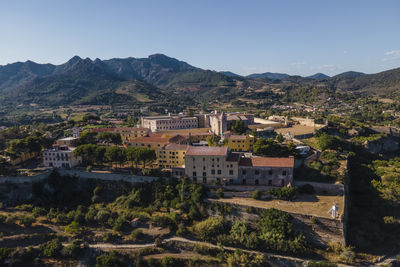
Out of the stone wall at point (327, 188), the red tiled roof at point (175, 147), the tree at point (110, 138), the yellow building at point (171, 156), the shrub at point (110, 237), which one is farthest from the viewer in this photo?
the tree at point (110, 138)

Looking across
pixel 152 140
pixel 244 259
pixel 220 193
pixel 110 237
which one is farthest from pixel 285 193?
pixel 152 140

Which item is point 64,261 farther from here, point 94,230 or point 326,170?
point 326,170

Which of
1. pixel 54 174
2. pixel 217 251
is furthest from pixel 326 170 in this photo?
pixel 54 174

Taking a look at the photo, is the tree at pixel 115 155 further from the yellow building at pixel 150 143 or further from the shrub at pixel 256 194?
the shrub at pixel 256 194

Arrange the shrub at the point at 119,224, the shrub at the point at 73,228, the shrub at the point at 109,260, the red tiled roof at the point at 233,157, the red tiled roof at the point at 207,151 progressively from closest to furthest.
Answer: the shrub at the point at 109,260
the shrub at the point at 73,228
the shrub at the point at 119,224
the red tiled roof at the point at 207,151
the red tiled roof at the point at 233,157

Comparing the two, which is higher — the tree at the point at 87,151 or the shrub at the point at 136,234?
the tree at the point at 87,151

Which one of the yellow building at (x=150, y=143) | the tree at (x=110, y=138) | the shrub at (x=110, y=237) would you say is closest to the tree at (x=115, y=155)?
the yellow building at (x=150, y=143)

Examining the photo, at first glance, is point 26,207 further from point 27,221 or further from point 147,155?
point 147,155

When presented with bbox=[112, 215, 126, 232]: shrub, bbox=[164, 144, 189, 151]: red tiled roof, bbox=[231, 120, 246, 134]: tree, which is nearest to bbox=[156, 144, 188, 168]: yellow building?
bbox=[164, 144, 189, 151]: red tiled roof
